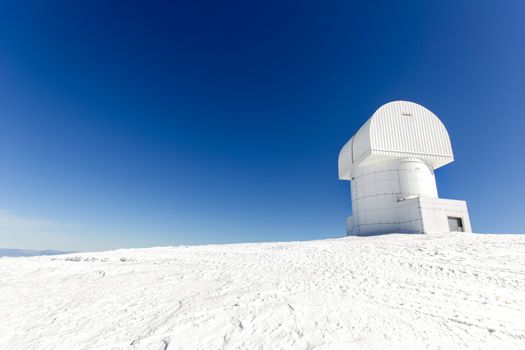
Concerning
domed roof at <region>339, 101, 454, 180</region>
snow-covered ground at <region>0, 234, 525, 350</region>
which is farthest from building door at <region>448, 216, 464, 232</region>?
snow-covered ground at <region>0, 234, 525, 350</region>

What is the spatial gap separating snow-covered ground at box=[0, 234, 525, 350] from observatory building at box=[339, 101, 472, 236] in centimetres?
997

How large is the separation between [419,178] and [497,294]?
15766 mm

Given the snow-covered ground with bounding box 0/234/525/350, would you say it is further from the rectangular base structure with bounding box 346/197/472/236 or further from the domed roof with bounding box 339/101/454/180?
the domed roof with bounding box 339/101/454/180

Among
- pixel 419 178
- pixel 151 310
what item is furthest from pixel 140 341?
pixel 419 178

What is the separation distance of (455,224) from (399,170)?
5.22 meters

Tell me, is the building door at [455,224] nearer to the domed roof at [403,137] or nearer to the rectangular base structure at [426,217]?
the rectangular base structure at [426,217]

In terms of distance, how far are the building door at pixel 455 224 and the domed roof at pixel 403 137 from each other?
495cm

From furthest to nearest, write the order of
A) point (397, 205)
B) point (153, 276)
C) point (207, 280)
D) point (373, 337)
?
point (397, 205)
point (153, 276)
point (207, 280)
point (373, 337)

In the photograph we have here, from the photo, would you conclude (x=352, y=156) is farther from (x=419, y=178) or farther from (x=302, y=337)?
(x=302, y=337)

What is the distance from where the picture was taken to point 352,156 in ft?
73.0

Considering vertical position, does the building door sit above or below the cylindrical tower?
below

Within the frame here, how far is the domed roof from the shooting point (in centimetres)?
1955

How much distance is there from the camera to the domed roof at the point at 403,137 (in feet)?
64.1

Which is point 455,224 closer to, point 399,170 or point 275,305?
point 399,170
